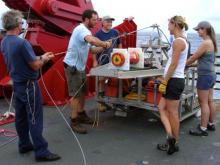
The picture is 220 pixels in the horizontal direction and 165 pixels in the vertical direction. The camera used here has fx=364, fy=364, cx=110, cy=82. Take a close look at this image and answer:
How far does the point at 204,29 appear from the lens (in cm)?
516

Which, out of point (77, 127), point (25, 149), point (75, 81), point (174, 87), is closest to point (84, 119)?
point (77, 127)

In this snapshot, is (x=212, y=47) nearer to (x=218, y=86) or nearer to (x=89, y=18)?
(x=89, y=18)

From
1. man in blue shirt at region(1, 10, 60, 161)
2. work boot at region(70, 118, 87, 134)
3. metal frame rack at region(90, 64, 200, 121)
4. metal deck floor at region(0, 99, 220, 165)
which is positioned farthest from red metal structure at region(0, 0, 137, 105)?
man in blue shirt at region(1, 10, 60, 161)

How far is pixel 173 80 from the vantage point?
434cm

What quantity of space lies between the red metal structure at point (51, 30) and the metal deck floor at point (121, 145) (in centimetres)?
99

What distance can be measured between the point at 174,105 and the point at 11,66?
1.98 m

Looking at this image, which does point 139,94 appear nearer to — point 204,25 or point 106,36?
point 204,25

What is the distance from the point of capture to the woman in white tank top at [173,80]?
4.22 meters

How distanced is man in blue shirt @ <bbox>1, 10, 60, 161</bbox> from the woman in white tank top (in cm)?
139

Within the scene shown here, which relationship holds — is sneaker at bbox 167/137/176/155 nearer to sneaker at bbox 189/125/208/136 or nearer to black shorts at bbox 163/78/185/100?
black shorts at bbox 163/78/185/100

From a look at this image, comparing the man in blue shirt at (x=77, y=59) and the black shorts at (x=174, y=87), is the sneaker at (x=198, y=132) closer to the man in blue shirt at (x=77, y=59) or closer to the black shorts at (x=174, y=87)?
the black shorts at (x=174, y=87)

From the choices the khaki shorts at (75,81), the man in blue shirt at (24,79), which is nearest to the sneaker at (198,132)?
the khaki shorts at (75,81)

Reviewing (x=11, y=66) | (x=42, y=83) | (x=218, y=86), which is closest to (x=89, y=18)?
(x=11, y=66)

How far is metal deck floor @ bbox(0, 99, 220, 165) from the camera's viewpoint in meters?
4.27
